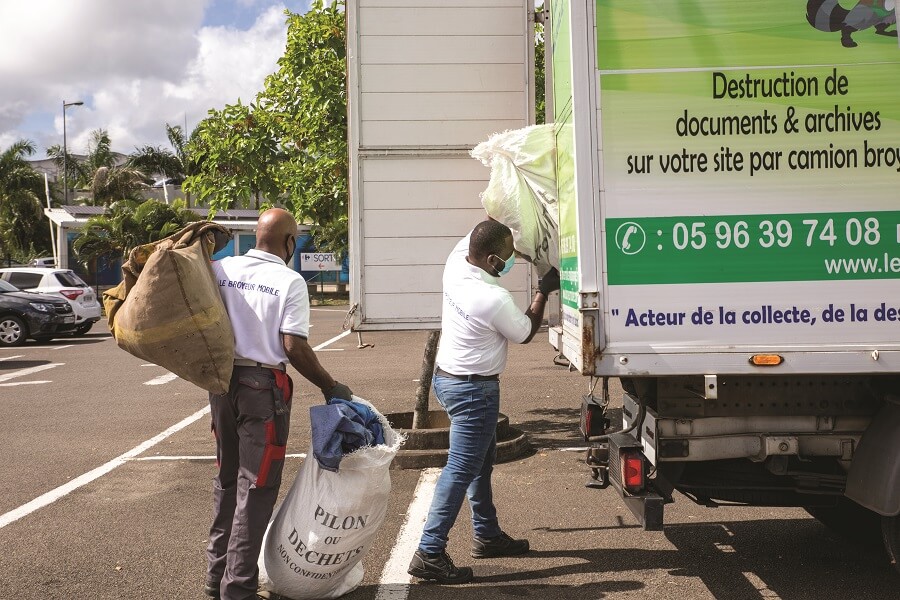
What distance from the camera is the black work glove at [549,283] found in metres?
4.92

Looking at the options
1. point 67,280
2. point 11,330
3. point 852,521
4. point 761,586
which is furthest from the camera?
point 67,280

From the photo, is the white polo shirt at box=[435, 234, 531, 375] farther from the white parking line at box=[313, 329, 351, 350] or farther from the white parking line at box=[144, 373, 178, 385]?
the white parking line at box=[313, 329, 351, 350]

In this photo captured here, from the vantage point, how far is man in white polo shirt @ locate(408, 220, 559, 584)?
15.8 ft

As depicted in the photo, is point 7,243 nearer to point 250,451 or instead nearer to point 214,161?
point 214,161

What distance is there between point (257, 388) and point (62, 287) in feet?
62.7

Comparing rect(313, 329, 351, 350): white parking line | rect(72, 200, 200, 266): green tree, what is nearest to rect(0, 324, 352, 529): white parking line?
rect(313, 329, 351, 350): white parking line

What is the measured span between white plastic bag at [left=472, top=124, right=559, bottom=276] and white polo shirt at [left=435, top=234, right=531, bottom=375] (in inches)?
19.8

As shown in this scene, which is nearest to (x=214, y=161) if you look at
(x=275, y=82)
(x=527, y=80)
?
(x=275, y=82)

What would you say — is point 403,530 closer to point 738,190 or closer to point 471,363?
point 471,363

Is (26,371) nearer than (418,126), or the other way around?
(418,126)

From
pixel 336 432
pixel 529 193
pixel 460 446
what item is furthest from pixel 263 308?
pixel 529 193

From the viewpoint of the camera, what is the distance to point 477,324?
4.90 metres

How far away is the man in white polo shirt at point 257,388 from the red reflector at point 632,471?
140cm

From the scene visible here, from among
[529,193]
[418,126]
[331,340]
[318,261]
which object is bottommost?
[331,340]
